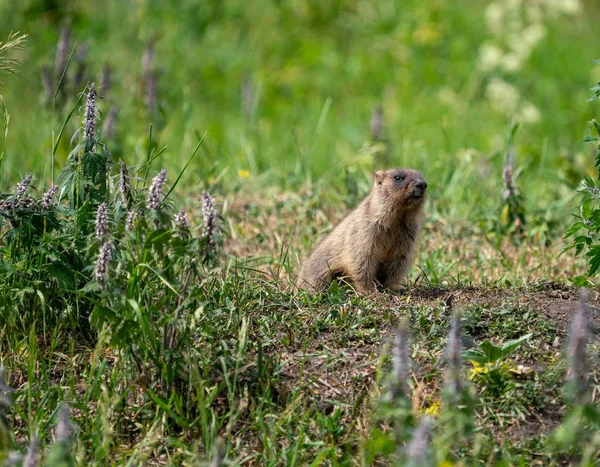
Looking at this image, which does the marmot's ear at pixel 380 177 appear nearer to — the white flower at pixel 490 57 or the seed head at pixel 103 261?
the seed head at pixel 103 261

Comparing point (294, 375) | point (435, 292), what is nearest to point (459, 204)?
point (435, 292)

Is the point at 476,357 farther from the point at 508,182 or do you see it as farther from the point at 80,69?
the point at 80,69

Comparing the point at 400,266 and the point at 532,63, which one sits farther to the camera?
the point at 532,63

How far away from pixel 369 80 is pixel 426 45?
0.95 metres

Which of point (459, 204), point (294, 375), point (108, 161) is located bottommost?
point (459, 204)

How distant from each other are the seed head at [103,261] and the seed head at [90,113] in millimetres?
769

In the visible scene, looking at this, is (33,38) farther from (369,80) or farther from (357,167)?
(357,167)

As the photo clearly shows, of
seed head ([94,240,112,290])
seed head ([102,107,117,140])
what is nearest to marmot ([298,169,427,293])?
seed head ([94,240,112,290])

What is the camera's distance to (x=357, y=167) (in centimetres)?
768

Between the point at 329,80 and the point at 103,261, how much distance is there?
306 inches

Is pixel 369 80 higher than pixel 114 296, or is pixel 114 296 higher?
pixel 114 296

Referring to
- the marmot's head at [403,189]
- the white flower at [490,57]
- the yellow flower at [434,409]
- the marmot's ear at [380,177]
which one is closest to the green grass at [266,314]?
the yellow flower at [434,409]

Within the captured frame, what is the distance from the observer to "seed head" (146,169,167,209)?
12.3 feet

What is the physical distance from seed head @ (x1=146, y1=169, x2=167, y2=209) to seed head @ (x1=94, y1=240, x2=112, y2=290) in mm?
247
